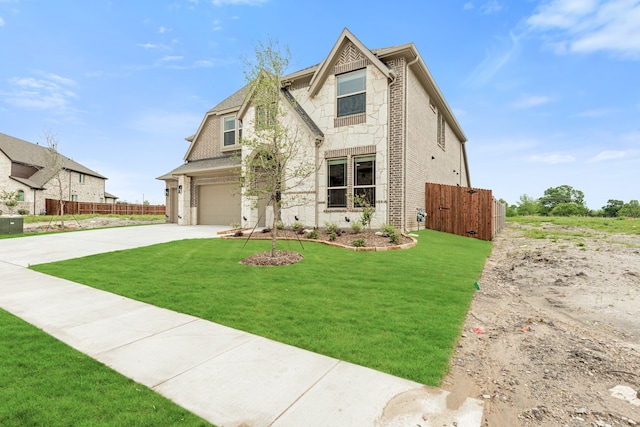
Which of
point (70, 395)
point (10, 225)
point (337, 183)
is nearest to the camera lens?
point (70, 395)

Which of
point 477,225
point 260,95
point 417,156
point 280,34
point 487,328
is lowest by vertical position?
point 487,328

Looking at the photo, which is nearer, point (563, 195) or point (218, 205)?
point (218, 205)

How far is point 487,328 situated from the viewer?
13.6 ft

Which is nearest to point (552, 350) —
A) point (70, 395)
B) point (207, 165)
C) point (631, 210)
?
point (70, 395)

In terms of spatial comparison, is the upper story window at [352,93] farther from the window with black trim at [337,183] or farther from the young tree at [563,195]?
the young tree at [563,195]

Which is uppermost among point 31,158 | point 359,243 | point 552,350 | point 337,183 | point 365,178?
point 31,158

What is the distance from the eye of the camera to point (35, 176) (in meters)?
36.4

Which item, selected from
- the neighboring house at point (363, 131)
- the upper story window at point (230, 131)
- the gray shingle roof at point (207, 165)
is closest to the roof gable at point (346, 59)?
the neighboring house at point (363, 131)

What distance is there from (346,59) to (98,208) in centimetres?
3839

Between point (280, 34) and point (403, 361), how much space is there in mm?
9071

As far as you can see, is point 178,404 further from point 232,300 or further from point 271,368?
point 232,300

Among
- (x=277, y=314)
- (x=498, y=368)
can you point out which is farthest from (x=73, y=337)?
(x=498, y=368)

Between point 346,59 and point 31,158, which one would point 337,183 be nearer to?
point 346,59

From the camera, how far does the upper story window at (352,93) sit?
13.0m
